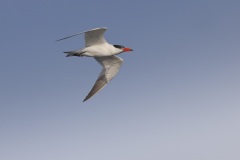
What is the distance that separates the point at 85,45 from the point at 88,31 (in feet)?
7.32

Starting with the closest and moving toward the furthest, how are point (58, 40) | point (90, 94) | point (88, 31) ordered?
point (58, 40) → point (88, 31) → point (90, 94)

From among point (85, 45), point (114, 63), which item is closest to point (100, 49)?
point (85, 45)

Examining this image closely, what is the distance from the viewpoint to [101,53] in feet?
116

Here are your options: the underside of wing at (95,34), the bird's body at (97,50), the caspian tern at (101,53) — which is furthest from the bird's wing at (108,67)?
the underside of wing at (95,34)

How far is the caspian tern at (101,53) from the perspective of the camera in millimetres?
34031

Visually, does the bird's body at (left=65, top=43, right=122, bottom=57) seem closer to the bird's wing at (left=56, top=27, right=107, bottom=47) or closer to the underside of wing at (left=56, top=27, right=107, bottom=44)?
the bird's wing at (left=56, top=27, right=107, bottom=47)

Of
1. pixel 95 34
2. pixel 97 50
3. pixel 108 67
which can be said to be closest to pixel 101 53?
pixel 97 50

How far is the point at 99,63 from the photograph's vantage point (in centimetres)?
3984

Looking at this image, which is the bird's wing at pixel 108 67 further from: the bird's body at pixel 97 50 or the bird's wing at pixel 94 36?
the bird's wing at pixel 94 36

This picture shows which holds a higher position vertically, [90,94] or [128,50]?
[128,50]

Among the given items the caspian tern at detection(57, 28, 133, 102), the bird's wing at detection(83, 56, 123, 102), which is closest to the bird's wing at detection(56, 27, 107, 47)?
the caspian tern at detection(57, 28, 133, 102)

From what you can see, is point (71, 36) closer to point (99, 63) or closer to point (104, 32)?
point (104, 32)

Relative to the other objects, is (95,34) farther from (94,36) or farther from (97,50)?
(97,50)

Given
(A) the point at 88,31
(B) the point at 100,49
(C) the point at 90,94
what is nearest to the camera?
(A) the point at 88,31
